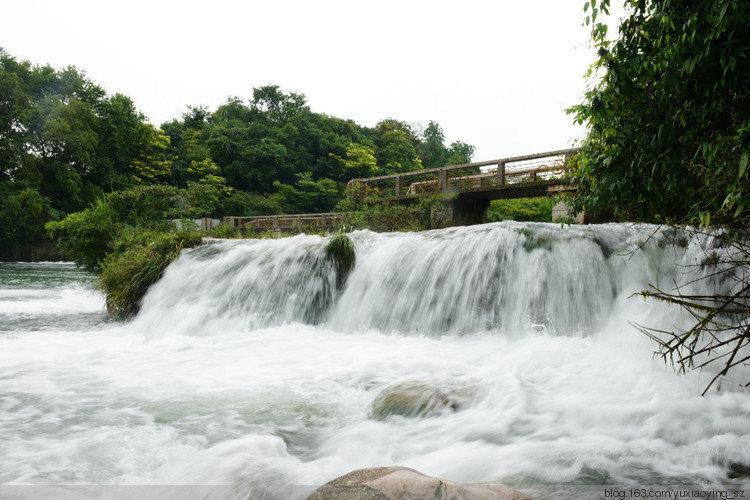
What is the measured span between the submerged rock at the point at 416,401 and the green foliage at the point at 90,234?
14259 millimetres

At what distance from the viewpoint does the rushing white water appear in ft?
9.11

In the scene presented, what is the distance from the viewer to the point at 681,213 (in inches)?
274

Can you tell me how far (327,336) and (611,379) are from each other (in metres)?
4.01

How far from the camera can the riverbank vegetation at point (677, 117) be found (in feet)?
8.88

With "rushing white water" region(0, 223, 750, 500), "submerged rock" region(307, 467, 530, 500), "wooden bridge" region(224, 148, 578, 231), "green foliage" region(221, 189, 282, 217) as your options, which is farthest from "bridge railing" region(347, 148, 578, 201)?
"green foliage" region(221, 189, 282, 217)

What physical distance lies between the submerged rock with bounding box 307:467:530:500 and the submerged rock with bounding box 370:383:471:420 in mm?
1803

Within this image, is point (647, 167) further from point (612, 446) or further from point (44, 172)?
point (44, 172)

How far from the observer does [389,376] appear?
4.58 meters

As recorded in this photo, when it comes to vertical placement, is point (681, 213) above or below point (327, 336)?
above

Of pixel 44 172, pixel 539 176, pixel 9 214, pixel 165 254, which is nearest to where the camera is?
pixel 165 254

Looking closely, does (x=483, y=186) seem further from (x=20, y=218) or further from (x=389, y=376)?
(x=20, y=218)

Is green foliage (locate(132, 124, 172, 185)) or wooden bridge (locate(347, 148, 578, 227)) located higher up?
green foliage (locate(132, 124, 172, 185))

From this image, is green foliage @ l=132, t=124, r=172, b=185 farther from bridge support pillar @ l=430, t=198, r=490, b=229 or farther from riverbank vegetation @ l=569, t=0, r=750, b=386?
riverbank vegetation @ l=569, t=0, r=750, b=386

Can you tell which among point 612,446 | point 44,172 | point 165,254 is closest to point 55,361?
point 165,254
